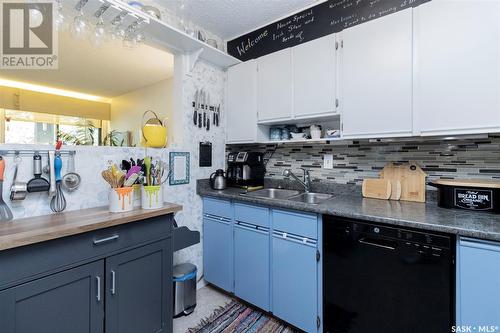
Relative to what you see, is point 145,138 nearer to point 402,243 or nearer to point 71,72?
point 402,243

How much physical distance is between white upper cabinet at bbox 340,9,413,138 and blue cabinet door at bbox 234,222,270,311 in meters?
1.01

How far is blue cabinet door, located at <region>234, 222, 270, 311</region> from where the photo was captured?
5.85 ft

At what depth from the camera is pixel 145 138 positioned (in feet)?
6.29

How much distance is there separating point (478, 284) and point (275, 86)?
1768mm

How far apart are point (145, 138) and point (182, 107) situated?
418 millimetres

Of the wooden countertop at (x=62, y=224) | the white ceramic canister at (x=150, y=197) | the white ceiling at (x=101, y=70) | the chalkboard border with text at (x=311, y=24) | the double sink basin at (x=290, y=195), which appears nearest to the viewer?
the wooden countertop at (x=62, y=224)

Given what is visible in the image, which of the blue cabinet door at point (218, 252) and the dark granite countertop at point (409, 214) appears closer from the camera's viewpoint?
the dark granite countertop at point (409, 214)

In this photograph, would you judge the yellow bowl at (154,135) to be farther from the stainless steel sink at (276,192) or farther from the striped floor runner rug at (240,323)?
the striped floor runner rug at (240,323)

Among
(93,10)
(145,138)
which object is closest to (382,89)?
(145,138)

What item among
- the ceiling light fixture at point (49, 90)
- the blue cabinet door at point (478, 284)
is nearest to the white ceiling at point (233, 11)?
the blue cabinet door at point (478, 284)

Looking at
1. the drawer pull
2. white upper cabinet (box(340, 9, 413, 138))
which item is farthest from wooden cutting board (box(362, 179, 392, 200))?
the drawer pull

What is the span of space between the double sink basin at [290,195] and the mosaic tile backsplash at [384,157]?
0.17m

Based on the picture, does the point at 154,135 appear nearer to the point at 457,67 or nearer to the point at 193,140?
the point at 193,140

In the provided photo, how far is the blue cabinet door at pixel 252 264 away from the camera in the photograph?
70.2 inches
